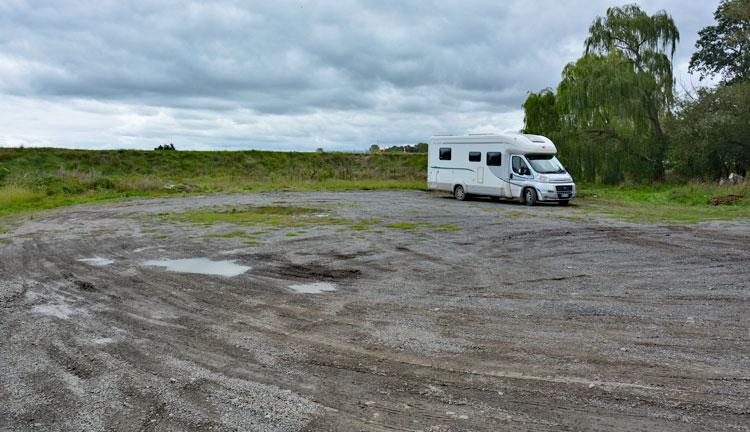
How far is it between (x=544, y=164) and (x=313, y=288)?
59.8 ft

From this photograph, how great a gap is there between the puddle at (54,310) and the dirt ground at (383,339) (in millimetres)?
39

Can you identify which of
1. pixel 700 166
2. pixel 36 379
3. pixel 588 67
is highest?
pixel 588 67

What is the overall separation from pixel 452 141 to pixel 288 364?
77.3 feet

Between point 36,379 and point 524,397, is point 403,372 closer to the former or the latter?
point 524,397

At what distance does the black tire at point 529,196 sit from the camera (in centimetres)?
2422

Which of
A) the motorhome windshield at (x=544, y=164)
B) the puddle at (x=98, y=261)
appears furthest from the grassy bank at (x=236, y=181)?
the puddle at (x=98, y=261)

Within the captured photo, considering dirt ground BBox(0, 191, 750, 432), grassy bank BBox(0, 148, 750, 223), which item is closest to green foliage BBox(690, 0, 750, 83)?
grassy bank BBox(0, 148, 750, 223)

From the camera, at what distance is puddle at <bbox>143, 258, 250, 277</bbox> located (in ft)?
33.0

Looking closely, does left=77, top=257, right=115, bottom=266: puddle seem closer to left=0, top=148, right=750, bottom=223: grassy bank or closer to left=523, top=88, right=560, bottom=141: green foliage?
left=0, top=148, right=750, bottom=223: grassy bank

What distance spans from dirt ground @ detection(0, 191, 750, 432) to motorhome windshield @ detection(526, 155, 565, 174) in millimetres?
12237

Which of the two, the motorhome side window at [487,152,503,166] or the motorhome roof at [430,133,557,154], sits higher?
the motorhome roof at [430,133,557,154]

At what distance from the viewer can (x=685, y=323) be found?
6516mm

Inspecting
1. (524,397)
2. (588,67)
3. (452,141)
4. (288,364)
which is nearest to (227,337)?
(288,364)

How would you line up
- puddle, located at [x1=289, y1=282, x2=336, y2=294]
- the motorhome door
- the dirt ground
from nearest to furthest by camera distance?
the dirt ground → puddle, located at [x1=289, y1=282, x2=336, y2=294] → the motorhome door
